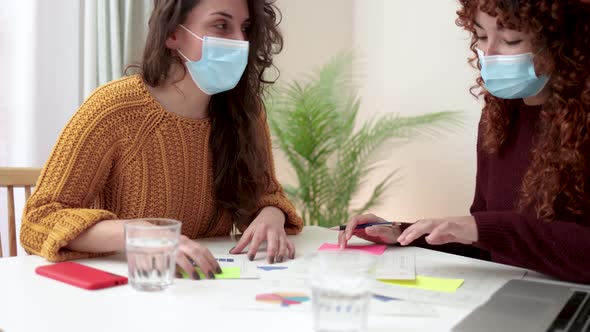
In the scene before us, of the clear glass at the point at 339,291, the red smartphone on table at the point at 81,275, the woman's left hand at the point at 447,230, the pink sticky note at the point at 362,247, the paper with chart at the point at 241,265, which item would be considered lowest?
the pink sticky note at the point at 362,247

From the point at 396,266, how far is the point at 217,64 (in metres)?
0.63

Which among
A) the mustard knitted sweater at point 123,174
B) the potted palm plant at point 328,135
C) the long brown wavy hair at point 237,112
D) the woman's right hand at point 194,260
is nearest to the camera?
the woman's right hand at point 194,260

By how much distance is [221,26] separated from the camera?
4.90 ft

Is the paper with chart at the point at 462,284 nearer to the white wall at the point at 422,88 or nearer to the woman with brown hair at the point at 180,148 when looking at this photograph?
the woman with brown hair at the point at 180,148

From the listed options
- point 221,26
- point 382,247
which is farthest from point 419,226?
point 221,26

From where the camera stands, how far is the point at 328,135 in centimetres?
262

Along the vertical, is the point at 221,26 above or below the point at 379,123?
above

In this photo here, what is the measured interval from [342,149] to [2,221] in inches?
52.7

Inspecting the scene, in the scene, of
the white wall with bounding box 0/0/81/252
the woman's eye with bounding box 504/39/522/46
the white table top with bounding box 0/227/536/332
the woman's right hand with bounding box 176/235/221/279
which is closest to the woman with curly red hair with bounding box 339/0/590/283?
the woman's eye with bounding box 504/39/522/46

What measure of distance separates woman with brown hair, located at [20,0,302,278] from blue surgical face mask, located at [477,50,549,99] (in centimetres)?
56

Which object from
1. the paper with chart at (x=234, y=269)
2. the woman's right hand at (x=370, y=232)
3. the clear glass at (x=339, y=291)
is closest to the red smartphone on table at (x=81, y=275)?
the paper with chart at (x=234, y=269)

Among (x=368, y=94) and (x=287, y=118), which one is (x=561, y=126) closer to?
(x=287, y=118)

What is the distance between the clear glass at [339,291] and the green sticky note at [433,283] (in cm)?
32

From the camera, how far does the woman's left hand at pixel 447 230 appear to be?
1.15 meters
